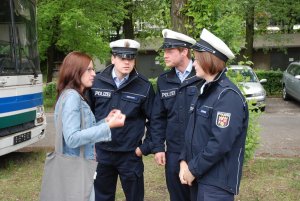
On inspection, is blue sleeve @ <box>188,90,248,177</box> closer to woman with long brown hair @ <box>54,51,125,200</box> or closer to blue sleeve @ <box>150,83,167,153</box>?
woman with long brown hair @ <box>54,51,125,200</box>

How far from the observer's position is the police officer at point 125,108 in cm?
372

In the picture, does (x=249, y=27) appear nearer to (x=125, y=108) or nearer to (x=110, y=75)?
(x=110, y=75)

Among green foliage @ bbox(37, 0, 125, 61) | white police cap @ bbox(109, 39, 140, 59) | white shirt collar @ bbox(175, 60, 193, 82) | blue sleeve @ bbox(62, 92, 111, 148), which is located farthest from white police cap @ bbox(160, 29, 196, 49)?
green foliage @ bbox(37, 0, 125, 61)

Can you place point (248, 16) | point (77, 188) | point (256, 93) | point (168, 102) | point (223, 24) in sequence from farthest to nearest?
point (248, 16), point (256, 93), point (223, 24), point (168, 102), point (77, 188)

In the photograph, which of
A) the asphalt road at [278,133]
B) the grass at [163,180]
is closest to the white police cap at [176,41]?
the grass at [163,180]

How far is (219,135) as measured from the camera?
267 cm

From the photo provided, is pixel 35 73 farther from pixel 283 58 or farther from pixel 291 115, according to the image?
pixel 283 58

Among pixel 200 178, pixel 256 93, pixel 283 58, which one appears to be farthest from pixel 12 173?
pixel 283 58

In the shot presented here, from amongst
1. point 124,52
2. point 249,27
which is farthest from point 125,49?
point 249,27

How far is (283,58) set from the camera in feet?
113

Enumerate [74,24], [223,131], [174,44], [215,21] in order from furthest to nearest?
[74,24] < [215,21] < [174,44] < [223,131]

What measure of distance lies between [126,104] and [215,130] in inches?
48.3

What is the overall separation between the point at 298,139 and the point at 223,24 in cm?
469

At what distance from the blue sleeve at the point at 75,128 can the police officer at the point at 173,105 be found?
0.78m
